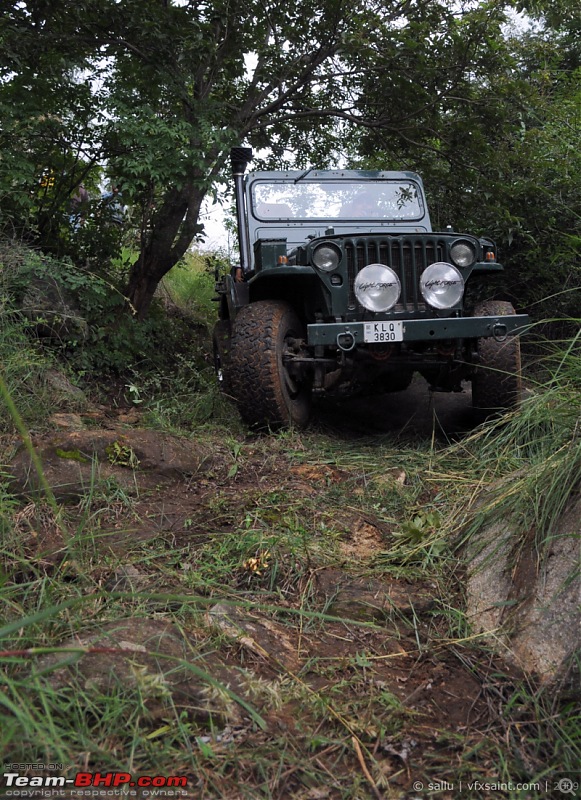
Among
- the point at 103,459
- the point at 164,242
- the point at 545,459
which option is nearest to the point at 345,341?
the point at 103,459

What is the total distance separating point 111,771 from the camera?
1330 mm

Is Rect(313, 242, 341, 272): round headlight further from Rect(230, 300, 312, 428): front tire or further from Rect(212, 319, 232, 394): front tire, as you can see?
Rect(212, 319, 232, 394): front tire

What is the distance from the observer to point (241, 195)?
5.09 m

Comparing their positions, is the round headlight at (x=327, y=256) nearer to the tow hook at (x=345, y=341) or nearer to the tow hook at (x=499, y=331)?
the tow hook at (x=345, y=341)

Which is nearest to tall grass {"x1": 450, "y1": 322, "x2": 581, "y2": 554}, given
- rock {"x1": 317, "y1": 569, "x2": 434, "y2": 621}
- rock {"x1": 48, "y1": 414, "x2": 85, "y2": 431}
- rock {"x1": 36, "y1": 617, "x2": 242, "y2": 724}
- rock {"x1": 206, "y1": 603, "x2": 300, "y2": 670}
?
rock {"x1": 317, "y1": 569, "x2": 434, "y2": 621}

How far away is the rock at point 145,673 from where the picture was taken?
5.00 feet

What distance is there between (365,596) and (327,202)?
11.4ft

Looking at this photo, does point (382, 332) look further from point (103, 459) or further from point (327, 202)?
point (327, 202)

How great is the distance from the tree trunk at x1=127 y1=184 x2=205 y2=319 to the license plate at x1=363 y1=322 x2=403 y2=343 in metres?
2.50

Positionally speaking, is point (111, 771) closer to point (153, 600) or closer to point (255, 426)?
point (153, 600)

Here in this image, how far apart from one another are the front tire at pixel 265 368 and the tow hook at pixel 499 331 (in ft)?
3.56

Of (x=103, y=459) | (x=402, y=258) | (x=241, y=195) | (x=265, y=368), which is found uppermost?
(x=241, y=195)

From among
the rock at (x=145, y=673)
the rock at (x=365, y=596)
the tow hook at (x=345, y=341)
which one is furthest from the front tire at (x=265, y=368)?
Result: the rock at (x=145, y=673)

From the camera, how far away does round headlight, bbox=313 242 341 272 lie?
3900 mm
